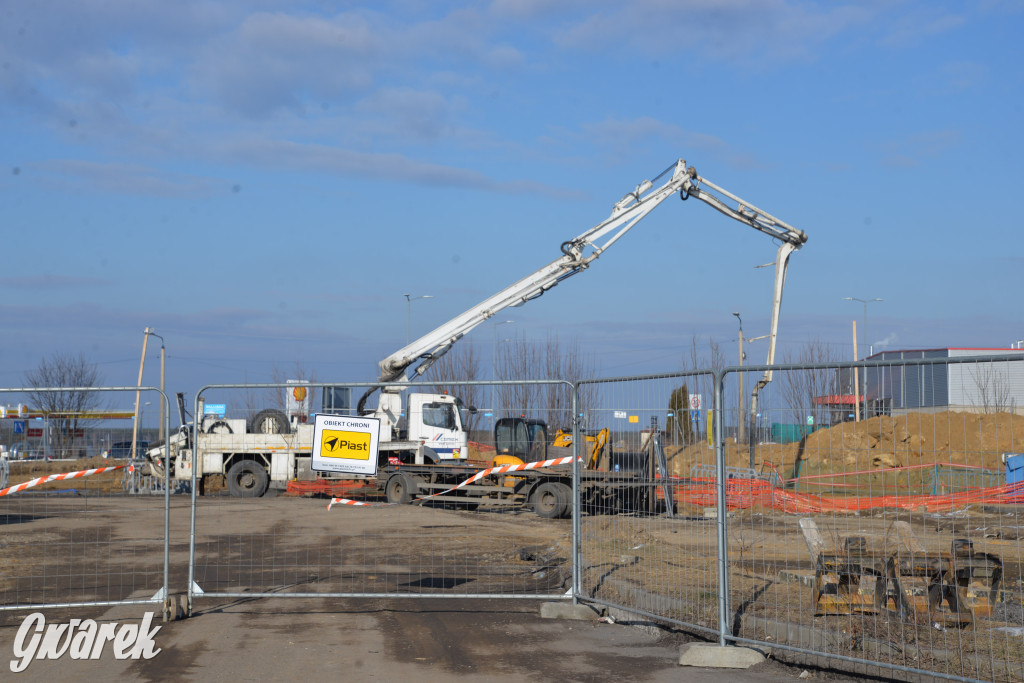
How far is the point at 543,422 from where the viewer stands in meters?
11.3

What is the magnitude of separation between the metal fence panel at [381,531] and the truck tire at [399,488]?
0.05m

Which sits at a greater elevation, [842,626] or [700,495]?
[700,495]

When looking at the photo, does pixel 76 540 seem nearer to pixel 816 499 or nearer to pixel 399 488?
pixel 399 488

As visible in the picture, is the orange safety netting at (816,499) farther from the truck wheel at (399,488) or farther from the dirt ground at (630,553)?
the truck wheel at (399,488)

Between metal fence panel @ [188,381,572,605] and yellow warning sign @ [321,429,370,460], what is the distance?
21.4 inches

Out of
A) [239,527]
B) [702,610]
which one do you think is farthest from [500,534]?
[702,610]

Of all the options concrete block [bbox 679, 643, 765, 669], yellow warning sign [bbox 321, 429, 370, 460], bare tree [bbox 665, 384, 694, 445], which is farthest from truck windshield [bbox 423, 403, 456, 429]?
concrete block [bbox 679, 643, 765, 669]

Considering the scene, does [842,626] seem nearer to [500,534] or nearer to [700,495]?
[700,495]

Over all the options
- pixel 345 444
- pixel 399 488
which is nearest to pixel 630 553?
pixel 345 444

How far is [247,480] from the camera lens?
26844mm

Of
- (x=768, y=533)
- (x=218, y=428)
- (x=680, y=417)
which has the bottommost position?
(x=768, y=533)

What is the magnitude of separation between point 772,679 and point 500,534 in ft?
35.4

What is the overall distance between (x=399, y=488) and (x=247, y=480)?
21.3 ft

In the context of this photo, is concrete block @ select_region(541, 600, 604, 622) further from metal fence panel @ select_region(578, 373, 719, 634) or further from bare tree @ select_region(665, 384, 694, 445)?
bare tree @ select_region(665, 384, 694, 445)
